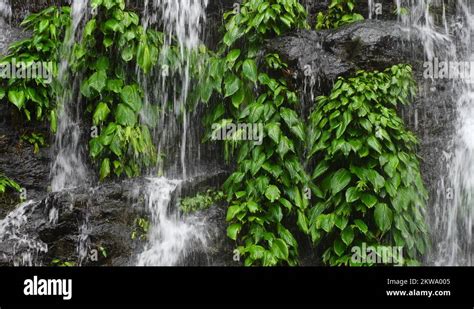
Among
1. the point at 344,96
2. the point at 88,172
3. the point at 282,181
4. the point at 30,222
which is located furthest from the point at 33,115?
the point at 344,96

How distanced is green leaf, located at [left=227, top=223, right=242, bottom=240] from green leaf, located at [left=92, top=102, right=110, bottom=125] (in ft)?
7.15

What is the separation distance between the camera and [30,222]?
21.4 ft

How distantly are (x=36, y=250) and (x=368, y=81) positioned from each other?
4412 millimetres

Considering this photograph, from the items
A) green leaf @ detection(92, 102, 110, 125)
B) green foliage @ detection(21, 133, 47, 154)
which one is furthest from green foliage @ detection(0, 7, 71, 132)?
green leaf @ detection(92, 102, 110, 125)

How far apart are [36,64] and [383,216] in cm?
487

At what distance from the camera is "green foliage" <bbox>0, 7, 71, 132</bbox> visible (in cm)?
728

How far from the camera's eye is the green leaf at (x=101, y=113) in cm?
693

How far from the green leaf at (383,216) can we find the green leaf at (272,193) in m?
1.10

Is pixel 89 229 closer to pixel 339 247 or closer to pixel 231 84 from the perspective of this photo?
pixel 231 84

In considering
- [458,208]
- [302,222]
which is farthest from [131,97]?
[458,208]

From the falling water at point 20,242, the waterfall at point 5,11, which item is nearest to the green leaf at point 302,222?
the falling water at point 20,242

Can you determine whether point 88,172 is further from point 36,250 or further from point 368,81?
point 368,81

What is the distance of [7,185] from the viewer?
714cm

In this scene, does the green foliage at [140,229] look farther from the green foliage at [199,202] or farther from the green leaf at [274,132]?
the green leaf at [274,132]
